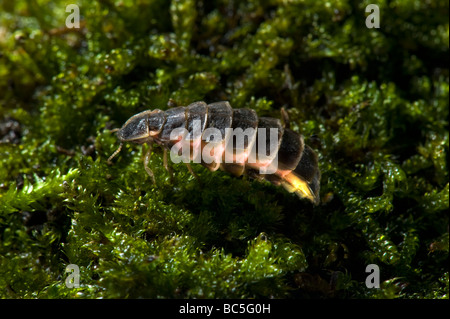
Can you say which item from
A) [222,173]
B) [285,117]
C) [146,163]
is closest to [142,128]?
[146,163]

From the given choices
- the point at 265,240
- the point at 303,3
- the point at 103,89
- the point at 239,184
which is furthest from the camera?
the point at 303,3

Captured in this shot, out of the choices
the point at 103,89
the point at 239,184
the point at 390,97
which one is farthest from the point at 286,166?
the point at 103,89

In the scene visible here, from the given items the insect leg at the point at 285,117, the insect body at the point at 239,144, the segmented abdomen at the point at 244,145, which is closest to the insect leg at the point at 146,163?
the insect body at the point at 239,144

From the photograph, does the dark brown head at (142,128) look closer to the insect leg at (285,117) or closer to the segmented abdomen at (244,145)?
the segmented abdomen at (244,145)

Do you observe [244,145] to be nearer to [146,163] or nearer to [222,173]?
[222,173]

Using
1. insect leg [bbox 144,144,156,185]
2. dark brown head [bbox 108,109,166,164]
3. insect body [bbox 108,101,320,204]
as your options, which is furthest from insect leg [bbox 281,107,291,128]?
insect leg [bbox 144,144,156,185]
